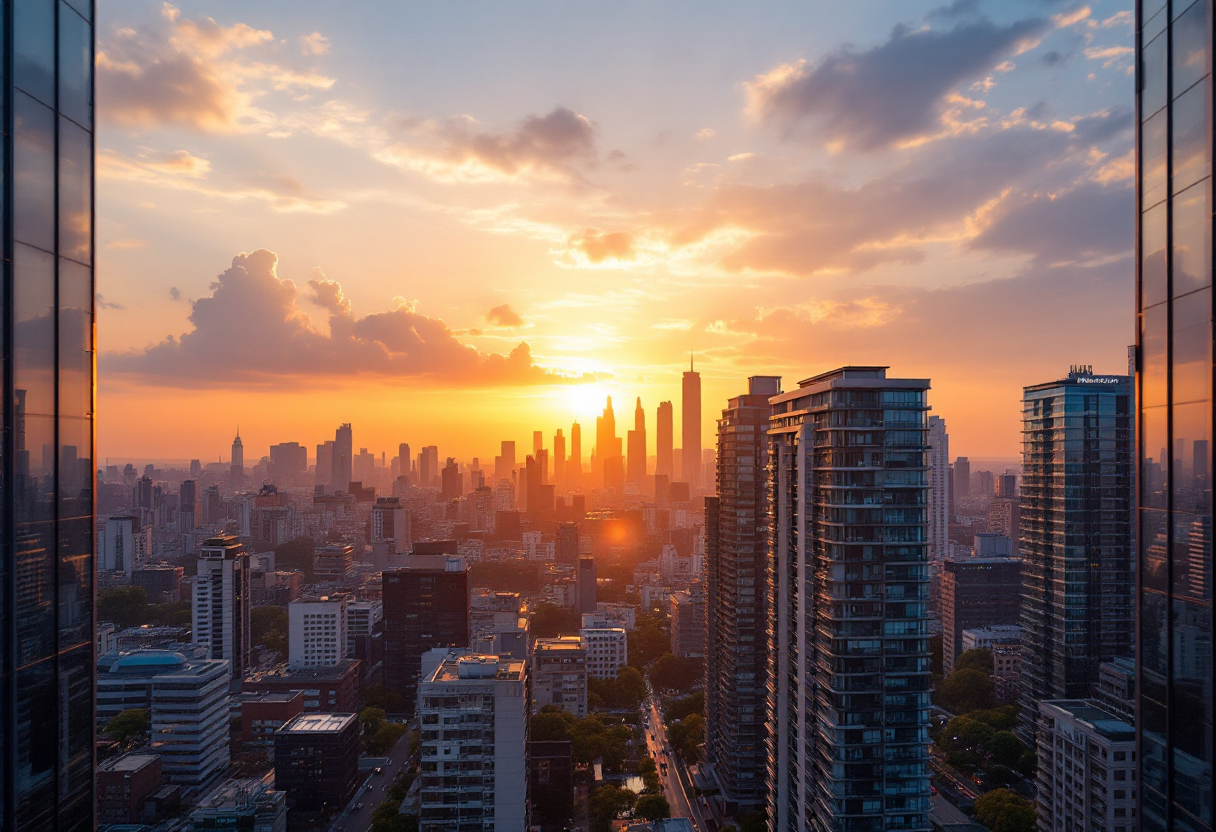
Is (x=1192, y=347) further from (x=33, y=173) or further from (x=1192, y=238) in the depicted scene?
(x=33, y=173)

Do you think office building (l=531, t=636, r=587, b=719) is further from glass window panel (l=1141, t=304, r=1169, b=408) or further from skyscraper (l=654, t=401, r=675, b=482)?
skyscraper (l=654, t=401, r=675, b=482)

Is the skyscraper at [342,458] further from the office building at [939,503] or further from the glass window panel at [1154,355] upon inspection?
the glass window panel at [1154,355]

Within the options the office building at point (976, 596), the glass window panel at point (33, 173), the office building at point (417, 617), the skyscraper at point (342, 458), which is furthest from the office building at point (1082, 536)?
the skyscraper at point (342, 458)

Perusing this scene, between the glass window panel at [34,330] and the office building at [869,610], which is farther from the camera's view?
the office building at [869,610]

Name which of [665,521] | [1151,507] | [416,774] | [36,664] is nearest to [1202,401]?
[1151,507]

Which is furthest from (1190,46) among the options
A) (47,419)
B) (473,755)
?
(473,755)

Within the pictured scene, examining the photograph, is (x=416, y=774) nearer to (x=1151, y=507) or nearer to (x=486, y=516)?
(x=1151, y=507)
